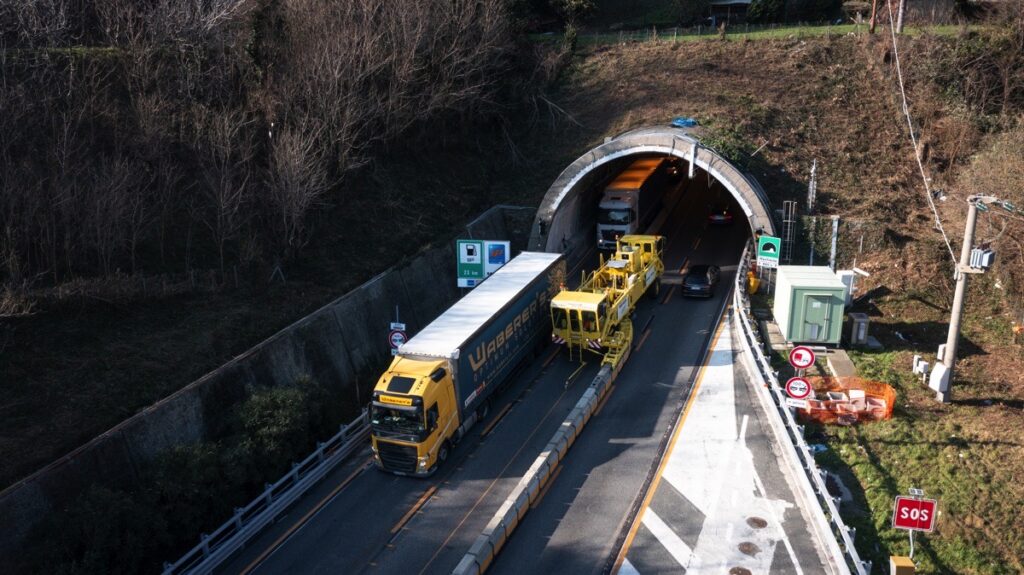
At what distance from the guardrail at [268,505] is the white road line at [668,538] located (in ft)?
34.9

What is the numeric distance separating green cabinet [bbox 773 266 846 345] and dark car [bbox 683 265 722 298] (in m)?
6.14

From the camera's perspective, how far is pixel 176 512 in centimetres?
1953

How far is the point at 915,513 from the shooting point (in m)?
16.5

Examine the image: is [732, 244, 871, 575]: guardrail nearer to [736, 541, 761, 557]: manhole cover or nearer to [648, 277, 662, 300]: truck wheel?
[736, 541, 761, 557]: manhole cover

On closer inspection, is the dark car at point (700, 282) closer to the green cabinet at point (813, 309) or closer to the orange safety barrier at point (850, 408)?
the green cabinet at point (813, 309)

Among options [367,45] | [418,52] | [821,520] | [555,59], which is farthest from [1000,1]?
[821,520]

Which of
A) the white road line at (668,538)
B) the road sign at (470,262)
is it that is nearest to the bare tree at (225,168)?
the road sign at (470,262)

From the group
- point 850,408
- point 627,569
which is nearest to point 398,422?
point 627,569

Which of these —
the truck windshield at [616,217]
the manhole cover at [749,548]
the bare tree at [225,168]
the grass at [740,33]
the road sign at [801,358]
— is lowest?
the manhole cover at [749,548]

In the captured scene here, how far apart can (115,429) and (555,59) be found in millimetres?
42787

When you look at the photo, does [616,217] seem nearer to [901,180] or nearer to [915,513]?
[901,180]

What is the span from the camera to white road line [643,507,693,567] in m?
19.0

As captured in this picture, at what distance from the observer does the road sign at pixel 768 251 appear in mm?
32969

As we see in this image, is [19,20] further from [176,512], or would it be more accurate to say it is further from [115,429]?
[176,512]
